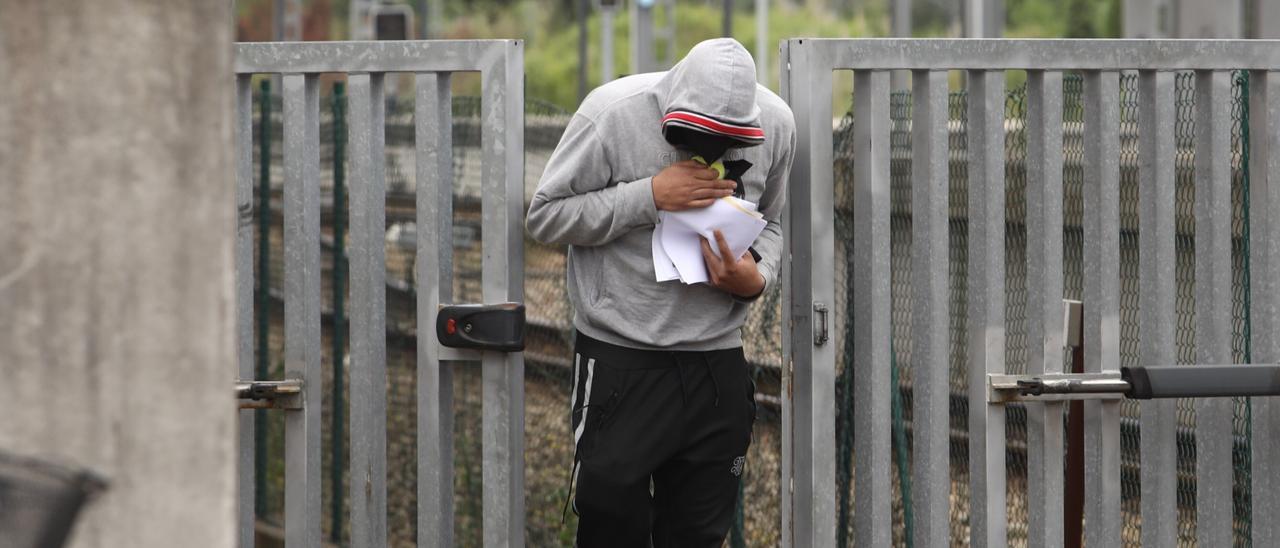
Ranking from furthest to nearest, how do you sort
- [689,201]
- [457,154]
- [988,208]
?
1. [457,154]
2. [988,208]
3. [689,201]

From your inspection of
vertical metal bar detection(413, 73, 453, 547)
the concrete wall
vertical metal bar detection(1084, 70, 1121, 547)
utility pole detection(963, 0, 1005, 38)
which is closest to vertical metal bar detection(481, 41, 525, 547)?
vertical metal bar detection(413, 73, 453, 547)

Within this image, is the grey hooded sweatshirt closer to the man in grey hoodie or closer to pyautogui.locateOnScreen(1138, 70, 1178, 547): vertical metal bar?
the man in grey hoodie

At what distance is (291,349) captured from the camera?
4152mm

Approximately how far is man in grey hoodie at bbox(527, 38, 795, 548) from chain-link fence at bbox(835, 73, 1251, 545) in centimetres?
78

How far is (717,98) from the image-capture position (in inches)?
146

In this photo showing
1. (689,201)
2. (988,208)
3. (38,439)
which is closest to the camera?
(38,439)

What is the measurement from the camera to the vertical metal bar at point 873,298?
4.10 meters

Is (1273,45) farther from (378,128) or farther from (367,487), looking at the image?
(367,487)

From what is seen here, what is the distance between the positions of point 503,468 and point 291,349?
2.09 ft

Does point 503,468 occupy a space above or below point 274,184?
below

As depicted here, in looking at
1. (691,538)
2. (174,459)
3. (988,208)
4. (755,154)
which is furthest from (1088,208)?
(174,459)

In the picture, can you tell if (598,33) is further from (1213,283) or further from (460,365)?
(1213,283)

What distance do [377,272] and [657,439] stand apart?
87cm

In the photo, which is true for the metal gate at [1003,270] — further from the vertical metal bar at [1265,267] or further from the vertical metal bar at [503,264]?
the vertical metal bar at [503,264]
